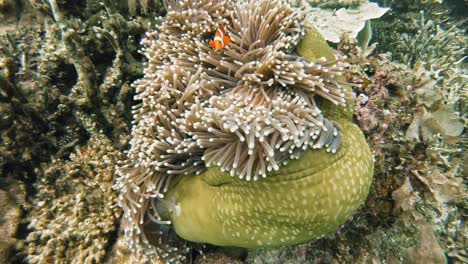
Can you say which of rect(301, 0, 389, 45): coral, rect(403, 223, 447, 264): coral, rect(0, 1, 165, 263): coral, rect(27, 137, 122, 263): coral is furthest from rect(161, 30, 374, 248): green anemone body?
rect(301, 0, 389, 45): coral

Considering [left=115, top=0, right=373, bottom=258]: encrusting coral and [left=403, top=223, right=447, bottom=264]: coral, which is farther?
[left=403, top=223, right=447, bottom=264]: coral

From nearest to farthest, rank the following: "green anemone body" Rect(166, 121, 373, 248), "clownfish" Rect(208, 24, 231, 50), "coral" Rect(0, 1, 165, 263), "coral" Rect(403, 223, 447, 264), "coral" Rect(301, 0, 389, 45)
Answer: "green anemone body" Rect(166, 121, 373, 248)
"clownfish" Rect(208, 24, 231, 50)
"coral" Rect(0, 1, 165, 263)
"coral" Rect(403, 223, 447, 264)
"coral" Rect(301, 0, 389, 45)

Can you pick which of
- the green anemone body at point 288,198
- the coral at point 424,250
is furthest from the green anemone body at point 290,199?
the coral at point 424,250

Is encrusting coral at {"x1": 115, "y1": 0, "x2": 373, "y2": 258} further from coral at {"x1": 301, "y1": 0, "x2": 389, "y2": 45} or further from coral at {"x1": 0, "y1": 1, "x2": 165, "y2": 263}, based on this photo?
coral at {"x1": 301, "y1": 0, "x2": 389, "y2": 45}

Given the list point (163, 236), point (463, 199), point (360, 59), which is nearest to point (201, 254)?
point (163, 236)

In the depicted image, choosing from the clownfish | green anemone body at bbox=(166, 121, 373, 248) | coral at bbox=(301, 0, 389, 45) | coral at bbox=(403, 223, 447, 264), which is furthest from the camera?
coral at bbox=(301, 0, 389, 45)

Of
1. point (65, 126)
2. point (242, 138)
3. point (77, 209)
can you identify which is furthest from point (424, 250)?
point (65, 126)

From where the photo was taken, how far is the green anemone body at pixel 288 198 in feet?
6.19

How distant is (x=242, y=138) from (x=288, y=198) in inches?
19.6

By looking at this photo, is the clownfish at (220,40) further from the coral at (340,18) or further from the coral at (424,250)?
the coral at (424,250)

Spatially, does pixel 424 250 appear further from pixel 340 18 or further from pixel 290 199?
pixel 340 18

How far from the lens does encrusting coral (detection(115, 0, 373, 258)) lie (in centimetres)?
190

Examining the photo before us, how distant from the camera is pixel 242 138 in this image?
6.06 feet

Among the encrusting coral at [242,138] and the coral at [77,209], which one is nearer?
the encrusting coral at [242,138]
